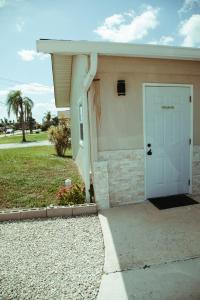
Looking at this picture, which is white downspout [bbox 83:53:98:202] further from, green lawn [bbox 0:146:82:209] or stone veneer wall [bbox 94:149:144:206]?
green lawn [bbox 0:146:82:209]

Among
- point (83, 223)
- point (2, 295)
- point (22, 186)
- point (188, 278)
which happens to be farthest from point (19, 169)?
point (188, 278)

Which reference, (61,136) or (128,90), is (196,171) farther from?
(61,136)

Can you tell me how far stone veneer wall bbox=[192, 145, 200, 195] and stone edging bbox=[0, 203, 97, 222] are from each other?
256 centimetres

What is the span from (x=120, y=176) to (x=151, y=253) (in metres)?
2.05

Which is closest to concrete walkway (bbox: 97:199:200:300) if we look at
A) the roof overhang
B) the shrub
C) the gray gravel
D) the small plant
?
the gray gravel

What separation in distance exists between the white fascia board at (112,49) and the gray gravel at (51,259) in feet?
10.3

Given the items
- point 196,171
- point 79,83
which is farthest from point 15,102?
point 196,171

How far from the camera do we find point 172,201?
510 centimetres

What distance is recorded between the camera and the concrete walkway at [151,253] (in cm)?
251

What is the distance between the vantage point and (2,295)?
8.38 feet

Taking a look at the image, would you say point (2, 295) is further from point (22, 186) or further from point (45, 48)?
point (22, 186)

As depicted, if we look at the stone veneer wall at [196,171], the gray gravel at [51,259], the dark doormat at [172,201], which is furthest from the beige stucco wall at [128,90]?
the gray gravel at [51,259]

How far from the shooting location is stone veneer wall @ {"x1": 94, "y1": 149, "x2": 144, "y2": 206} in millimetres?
4832

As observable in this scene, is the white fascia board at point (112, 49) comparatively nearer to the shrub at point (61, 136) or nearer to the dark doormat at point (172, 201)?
the dark doormat at point (172, 201)
